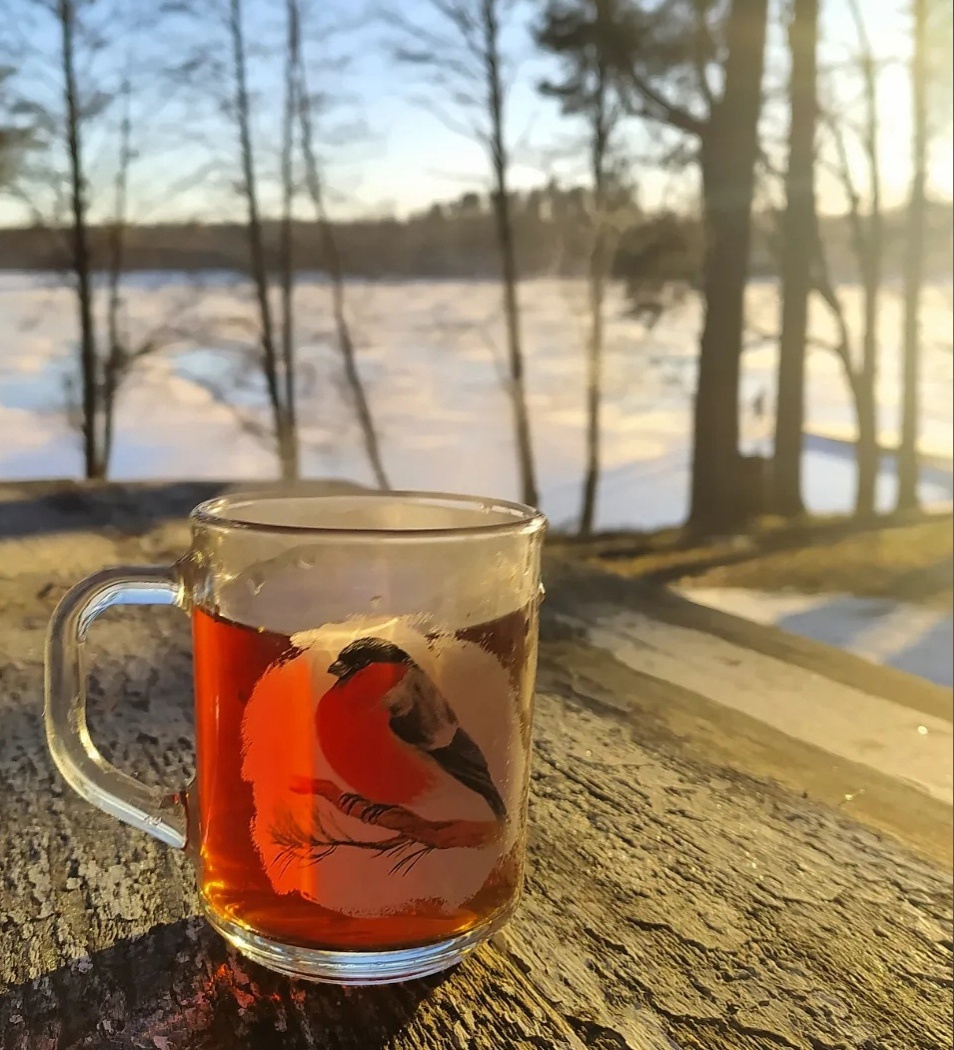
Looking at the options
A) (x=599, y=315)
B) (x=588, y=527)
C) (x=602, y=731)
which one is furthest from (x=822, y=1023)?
(x=599, y=315)

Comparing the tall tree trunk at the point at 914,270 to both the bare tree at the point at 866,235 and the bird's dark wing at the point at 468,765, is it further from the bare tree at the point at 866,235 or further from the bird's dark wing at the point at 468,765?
the bird's dark wing at the point at 468,765

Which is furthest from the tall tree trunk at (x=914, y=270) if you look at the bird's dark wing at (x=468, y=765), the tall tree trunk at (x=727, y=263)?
the bird's dark wing at (x=468, y=765)

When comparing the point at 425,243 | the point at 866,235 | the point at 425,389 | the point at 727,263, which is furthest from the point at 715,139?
the point at 425,389

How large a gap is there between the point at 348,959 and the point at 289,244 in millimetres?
1855

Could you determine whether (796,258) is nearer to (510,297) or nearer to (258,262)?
(510,297)

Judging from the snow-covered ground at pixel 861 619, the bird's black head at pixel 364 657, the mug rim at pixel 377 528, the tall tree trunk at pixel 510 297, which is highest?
the tall tree trunk at pixel 510 297

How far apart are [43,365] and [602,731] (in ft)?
5.64

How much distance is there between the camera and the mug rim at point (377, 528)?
27 centimetres

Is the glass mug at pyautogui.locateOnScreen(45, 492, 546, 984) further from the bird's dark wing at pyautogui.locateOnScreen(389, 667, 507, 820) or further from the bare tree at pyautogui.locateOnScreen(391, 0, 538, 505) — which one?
the bare tree at pyautogui.locateOnScreen(391, 0, 538, 505)

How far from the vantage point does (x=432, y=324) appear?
202 cm

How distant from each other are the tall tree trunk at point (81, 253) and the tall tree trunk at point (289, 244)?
1.25 feet

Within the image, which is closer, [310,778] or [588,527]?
[310,778]

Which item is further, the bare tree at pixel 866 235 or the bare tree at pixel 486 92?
the bare tree at pixel 486 92

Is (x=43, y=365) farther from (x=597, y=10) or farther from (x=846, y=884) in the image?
(x=846, y=884)
